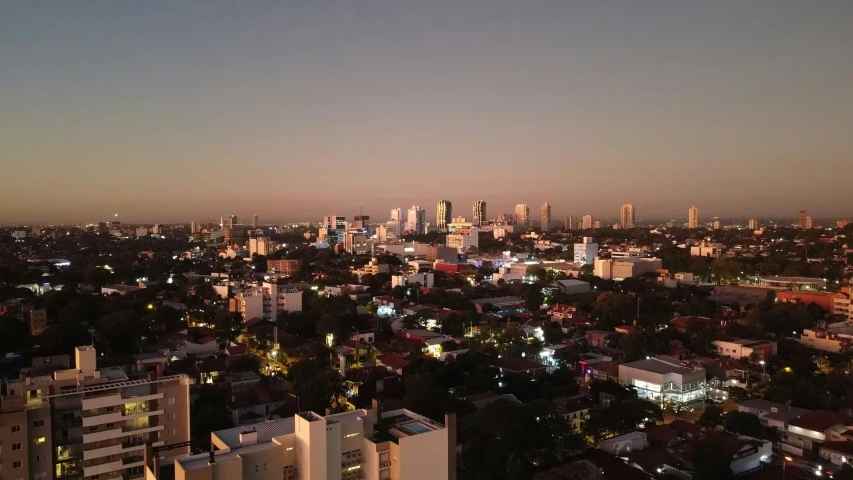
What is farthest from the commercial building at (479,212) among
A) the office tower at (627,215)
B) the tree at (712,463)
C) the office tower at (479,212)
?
the tree at (712,463)

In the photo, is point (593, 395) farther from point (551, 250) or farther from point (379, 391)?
point (551, 250)

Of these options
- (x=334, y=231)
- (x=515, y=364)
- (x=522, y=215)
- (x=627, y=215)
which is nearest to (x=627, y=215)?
(x=627, y=215)

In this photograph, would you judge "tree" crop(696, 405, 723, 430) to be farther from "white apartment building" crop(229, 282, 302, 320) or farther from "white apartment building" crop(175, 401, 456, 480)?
"white apartment building" crop(229, 282, 302, 320)

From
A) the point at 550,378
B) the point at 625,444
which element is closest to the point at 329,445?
the point at 625,444

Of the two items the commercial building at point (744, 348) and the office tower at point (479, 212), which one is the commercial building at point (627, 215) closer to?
the office tower at point (479, 212)

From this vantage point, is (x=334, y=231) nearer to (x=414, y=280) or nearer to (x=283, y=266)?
(x=283, y=266)

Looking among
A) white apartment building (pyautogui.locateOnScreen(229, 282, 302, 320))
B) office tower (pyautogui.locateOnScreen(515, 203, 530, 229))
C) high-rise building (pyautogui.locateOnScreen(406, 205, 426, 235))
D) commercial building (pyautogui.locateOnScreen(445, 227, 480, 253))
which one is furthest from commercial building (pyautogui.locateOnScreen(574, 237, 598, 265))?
office tower (pyautogui.locateOnScreen(515, 203, 530, 229))
